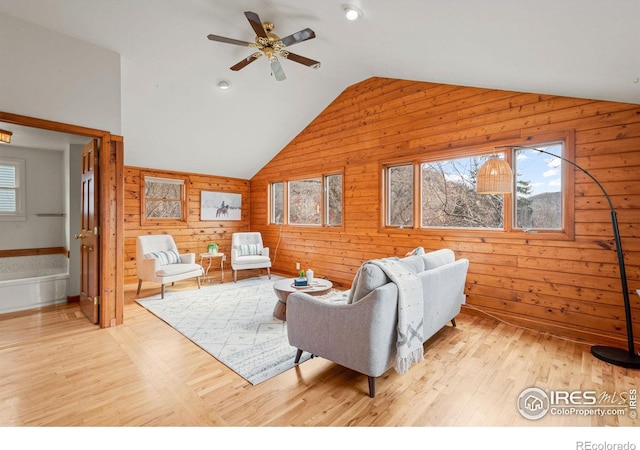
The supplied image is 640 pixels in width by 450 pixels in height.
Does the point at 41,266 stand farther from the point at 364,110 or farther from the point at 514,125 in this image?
the point at 514,125

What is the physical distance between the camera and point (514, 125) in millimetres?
3432

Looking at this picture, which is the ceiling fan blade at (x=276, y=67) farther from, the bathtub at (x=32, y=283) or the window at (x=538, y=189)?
the bathtub at (x=32, y=283)

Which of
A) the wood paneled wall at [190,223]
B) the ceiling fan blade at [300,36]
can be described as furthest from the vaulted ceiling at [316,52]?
the wood paneled wall at [190,223]

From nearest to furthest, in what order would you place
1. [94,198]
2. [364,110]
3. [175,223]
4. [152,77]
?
1. [94,198]
2. [152,77]
3. [364,110]
4. [175,223]

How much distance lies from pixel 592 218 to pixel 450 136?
179cm

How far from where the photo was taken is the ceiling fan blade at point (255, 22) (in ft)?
7.97

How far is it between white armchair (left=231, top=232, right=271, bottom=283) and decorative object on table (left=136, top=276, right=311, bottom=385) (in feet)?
1.53

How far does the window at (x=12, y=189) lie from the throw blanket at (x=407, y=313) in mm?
6095

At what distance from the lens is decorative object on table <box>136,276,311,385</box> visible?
251 centimetres

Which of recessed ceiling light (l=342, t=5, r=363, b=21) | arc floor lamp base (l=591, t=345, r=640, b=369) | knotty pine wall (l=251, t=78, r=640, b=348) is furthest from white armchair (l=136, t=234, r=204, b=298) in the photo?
arc floor lamp base (l=591, t=345, r=640, b=369)

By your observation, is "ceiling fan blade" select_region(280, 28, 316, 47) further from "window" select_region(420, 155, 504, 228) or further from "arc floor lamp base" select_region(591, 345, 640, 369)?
"arc floor lamp base" select_region(591, 345, 640, 369)

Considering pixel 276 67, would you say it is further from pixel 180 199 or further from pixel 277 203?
pixel 180 199
